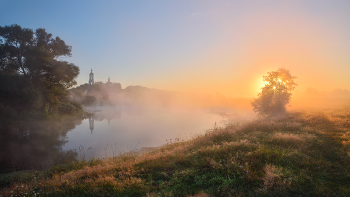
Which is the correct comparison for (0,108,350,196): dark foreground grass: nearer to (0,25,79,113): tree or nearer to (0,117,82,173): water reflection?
(0,117,82,173): water reflection

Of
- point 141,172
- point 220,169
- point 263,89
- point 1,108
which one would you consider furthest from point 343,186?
point 1,108

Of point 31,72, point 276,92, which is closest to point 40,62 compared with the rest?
point 31,72

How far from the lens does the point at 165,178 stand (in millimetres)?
6055

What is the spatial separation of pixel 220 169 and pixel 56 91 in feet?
116

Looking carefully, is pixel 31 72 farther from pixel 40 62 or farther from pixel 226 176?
pixel 226 176

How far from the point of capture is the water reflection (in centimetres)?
1176

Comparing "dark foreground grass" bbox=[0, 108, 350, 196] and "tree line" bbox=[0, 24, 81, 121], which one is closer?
"dark foreground grass" bbox=[0, 108, 350, 196]

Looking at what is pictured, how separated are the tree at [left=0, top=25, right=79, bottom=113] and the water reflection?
346 inches

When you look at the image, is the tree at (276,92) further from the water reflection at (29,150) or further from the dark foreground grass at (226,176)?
the water reflection at (29,150)

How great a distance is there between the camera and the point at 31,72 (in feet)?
90.0

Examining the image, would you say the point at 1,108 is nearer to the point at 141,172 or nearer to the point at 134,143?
the point at 134,143

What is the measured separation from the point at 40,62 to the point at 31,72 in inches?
95.9

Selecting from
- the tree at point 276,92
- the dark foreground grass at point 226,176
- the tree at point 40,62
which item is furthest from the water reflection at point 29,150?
the tree at point 276,92

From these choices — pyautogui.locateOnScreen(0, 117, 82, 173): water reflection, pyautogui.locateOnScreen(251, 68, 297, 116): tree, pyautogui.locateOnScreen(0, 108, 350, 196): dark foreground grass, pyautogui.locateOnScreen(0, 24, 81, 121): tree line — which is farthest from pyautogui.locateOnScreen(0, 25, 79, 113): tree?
pyautogui.locateOnScreen(251, 68, 297, 116): tree
